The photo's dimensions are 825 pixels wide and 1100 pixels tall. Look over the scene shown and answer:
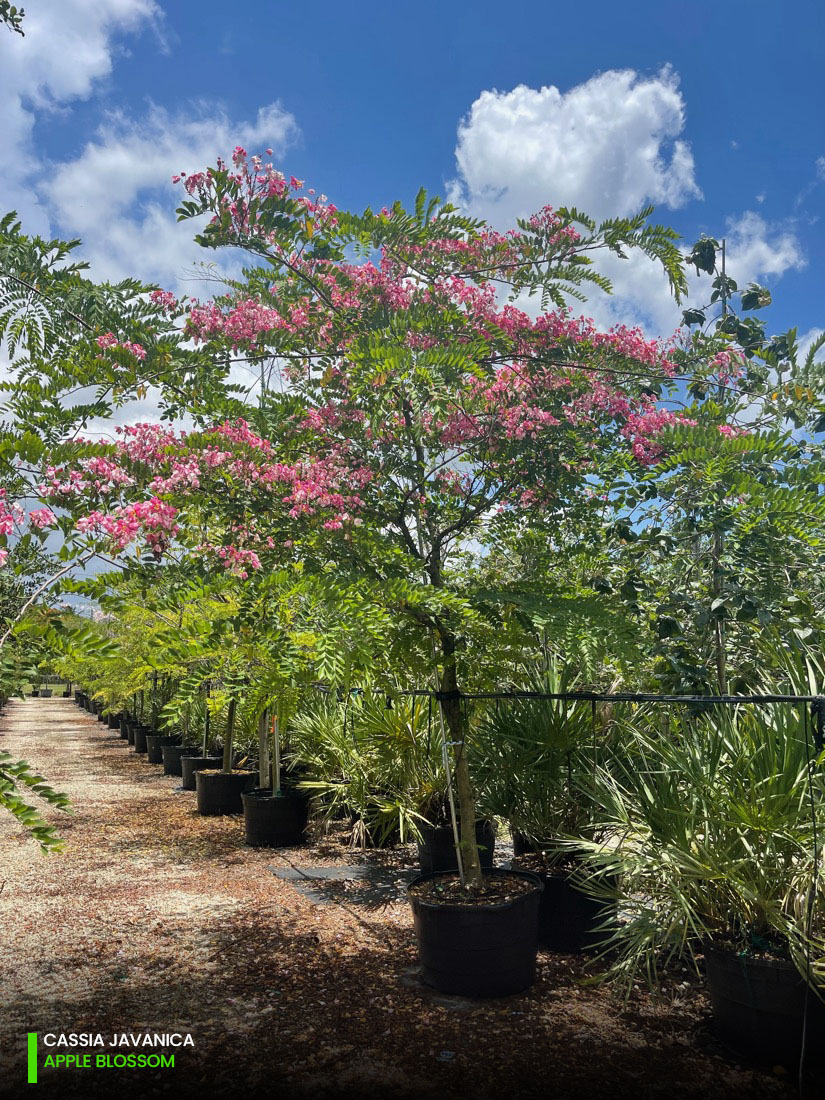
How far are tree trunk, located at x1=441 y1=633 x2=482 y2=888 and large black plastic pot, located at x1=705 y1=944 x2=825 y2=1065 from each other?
133 centimetres

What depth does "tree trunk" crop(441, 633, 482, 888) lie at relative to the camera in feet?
13.8

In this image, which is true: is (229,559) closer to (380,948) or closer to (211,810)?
(380,948)

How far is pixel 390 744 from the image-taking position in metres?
6.48

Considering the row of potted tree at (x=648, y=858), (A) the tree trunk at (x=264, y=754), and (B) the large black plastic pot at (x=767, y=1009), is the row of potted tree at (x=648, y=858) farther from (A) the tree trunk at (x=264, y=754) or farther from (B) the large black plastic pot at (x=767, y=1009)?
(A) the tree trunk at (x=264, y=754)

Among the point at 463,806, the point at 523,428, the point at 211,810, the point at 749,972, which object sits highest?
the point at 523,428

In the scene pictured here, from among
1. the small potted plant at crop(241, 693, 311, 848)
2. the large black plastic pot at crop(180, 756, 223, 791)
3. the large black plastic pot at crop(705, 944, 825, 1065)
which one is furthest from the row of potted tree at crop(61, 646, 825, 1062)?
the large black plastic pot at crop(180, 756, 223, 791)

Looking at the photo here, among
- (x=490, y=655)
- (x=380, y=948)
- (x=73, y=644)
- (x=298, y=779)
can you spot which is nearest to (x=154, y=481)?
(x=73, y=644)

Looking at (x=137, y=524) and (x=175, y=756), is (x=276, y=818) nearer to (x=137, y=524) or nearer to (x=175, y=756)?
(x=137, y=524)

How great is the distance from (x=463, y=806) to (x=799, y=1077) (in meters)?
1.89

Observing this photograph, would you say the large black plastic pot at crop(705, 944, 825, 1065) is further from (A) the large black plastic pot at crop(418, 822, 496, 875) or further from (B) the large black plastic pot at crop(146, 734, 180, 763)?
(B) the large black plastic pot at crop(146, 734, 180, 763)

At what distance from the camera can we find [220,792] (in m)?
8.51

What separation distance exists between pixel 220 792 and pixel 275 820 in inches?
70.0

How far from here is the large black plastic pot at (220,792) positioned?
27.9 feet

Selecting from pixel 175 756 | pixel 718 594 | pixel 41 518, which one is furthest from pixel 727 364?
pixel 175 756
